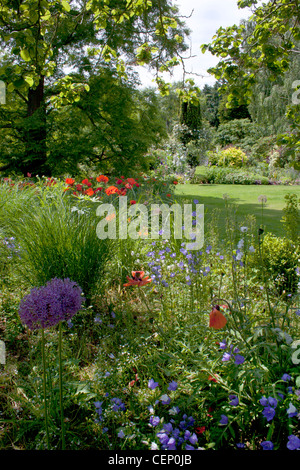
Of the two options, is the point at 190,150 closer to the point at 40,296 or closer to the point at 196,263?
the point at 196,263

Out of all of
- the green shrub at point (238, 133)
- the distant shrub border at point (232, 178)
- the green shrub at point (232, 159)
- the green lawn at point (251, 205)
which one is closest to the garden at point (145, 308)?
the green lawn at point (251, 205)

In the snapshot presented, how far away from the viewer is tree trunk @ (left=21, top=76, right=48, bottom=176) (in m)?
7.09

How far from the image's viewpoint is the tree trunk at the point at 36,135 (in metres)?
7.09

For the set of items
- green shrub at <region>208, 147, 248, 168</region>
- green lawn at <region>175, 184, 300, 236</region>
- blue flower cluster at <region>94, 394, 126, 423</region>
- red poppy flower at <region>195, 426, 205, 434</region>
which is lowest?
red poppy flower at <region>195, 426, 205, 434</region>

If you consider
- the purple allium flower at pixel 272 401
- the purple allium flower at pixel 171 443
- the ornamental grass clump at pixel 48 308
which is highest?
the ornamental grass clump at pixel 48 308

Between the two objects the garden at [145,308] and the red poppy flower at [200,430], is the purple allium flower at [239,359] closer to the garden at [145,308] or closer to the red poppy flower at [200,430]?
the garden at [145,308]

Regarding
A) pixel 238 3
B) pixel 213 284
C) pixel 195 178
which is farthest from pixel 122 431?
pixel 195 178

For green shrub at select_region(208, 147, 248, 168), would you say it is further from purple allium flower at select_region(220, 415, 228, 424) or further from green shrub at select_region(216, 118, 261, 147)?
purple allium flower at select_region(220, 415, 228, 424)

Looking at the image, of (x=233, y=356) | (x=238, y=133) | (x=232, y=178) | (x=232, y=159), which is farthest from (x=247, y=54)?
(x=238, y=133)

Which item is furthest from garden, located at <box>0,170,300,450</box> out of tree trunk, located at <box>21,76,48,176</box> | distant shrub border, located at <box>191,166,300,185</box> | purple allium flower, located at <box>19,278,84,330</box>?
distant shrub border, located at <box>191,166,300,185</box>

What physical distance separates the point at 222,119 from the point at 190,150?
13.8 meters

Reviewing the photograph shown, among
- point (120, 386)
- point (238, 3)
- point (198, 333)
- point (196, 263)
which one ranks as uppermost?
point (238, 3)

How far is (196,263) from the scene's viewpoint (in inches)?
90.4

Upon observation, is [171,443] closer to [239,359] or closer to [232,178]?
[239,359]
